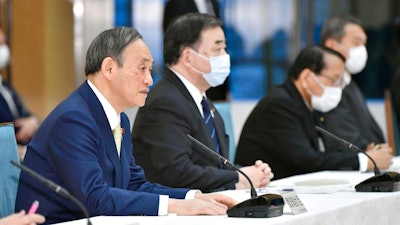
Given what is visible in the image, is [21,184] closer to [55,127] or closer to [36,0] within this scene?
[55,127]

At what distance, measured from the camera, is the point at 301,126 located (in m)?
4.43

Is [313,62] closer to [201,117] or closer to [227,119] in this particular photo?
[227,119]

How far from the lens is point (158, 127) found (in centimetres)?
365

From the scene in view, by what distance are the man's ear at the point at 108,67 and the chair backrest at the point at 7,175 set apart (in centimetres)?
36

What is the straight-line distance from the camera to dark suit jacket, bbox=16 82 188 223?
2.70 meters

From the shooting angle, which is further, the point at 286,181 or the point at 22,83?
the point at 22,83

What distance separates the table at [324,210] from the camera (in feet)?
8.36

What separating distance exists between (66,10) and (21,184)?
175 inches

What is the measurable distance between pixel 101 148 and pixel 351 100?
8.94 ft

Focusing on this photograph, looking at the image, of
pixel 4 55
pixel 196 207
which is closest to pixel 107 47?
pixel 196 207

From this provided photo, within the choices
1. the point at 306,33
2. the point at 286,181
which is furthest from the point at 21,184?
the point at 306,33

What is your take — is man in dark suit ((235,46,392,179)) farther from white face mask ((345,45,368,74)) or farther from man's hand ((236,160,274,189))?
white face mask ((345,45,368,74))

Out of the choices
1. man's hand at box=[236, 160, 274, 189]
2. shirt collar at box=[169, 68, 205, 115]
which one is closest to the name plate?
man's hand at box=[236, 160, 274, 189]

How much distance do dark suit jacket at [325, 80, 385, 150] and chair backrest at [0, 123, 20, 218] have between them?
2.21 m
